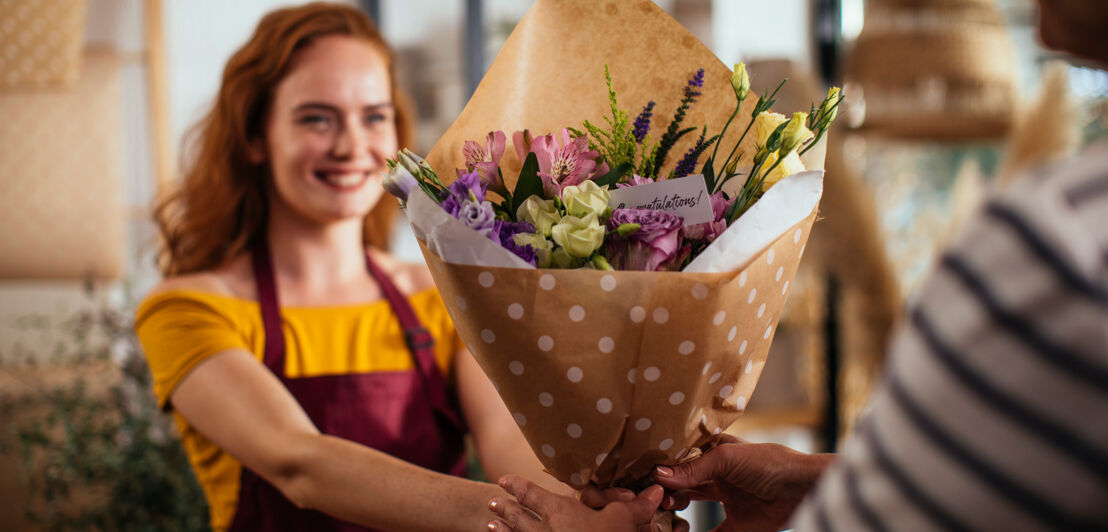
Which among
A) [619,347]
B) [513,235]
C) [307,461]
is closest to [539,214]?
[513,235]

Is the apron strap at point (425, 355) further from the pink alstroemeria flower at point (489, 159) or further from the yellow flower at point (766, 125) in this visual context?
the yellow flower at point (766, 125)

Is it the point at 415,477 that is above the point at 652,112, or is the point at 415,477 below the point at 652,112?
below

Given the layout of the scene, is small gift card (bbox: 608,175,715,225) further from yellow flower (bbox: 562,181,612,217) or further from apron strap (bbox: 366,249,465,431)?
apron strap (bbox: 366,249,465,431)

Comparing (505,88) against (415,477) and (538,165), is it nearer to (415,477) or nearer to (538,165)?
(538,165)

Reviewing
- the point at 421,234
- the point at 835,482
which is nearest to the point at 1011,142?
the point at 421,234

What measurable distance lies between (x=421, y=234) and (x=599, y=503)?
14.3 inches

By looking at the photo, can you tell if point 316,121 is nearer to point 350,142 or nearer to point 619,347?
point 350,142

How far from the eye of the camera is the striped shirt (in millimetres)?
381

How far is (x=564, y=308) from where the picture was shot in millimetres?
778

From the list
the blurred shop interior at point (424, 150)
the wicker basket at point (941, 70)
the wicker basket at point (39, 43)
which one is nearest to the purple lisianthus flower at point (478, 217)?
the blurred shop interior at point (424, 150)

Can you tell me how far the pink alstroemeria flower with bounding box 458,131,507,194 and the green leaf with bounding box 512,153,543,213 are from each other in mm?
34

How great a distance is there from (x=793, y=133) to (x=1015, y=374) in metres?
0.48

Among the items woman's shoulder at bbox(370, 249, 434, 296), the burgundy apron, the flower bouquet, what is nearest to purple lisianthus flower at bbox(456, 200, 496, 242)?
the flower bouquet

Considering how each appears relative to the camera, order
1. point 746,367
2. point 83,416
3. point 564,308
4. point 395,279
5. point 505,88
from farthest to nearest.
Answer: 1. point 83,416
2. point 395,279
3. point 505,88
4. point 746,367
5. point 564,308
